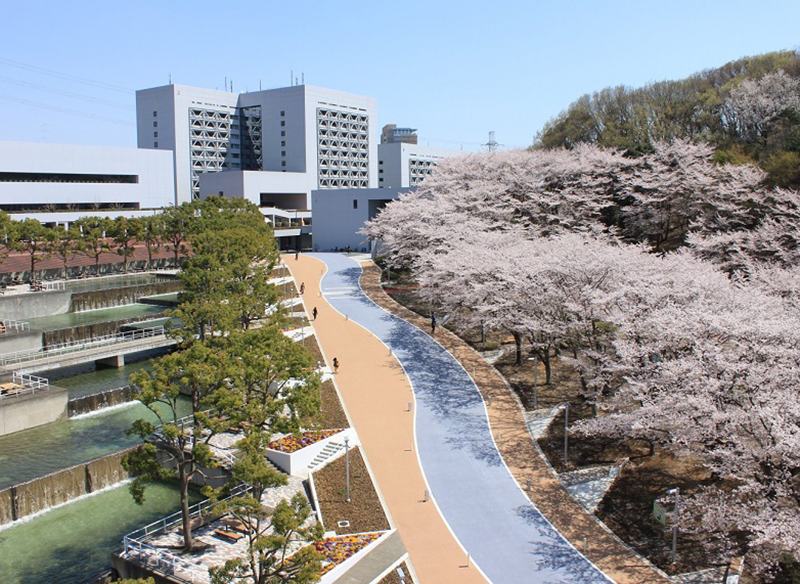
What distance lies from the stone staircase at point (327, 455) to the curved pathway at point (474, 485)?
8.97 feet

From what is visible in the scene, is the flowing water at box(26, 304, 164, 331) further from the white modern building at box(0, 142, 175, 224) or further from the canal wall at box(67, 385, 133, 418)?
the white modern building at box(0, 142, 175, 224)

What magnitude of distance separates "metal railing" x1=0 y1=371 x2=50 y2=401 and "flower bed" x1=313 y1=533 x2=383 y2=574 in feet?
53.9

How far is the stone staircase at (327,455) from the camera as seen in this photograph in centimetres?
A: 2130

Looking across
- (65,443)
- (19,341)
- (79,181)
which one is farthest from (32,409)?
(79,181)

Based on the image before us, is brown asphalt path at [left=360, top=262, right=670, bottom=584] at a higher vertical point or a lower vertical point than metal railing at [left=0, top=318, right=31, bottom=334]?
lower

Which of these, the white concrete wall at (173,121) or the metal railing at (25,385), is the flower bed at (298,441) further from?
the white concrete wall at (173,121)

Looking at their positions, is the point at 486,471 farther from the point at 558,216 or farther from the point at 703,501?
the point at 558,216

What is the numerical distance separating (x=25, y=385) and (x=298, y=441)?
14.0 meters

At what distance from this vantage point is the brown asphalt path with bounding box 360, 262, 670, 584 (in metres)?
15.7

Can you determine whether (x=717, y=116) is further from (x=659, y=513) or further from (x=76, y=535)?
(x=76, y=535)

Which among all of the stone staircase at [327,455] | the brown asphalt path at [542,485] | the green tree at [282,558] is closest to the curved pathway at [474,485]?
the brown asphalt path at [542,485]

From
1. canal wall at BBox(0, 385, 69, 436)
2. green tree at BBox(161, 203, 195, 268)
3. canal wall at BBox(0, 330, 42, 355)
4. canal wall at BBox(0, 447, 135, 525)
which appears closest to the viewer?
canal wall at BBox(0, 447, 135, 525)

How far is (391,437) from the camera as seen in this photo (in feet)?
74.8

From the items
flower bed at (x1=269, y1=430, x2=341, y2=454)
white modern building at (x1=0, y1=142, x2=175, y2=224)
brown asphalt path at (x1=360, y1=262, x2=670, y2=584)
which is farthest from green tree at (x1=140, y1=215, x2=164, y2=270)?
flower bed at (x1=269, y1=430, x2=341, y2=454)
